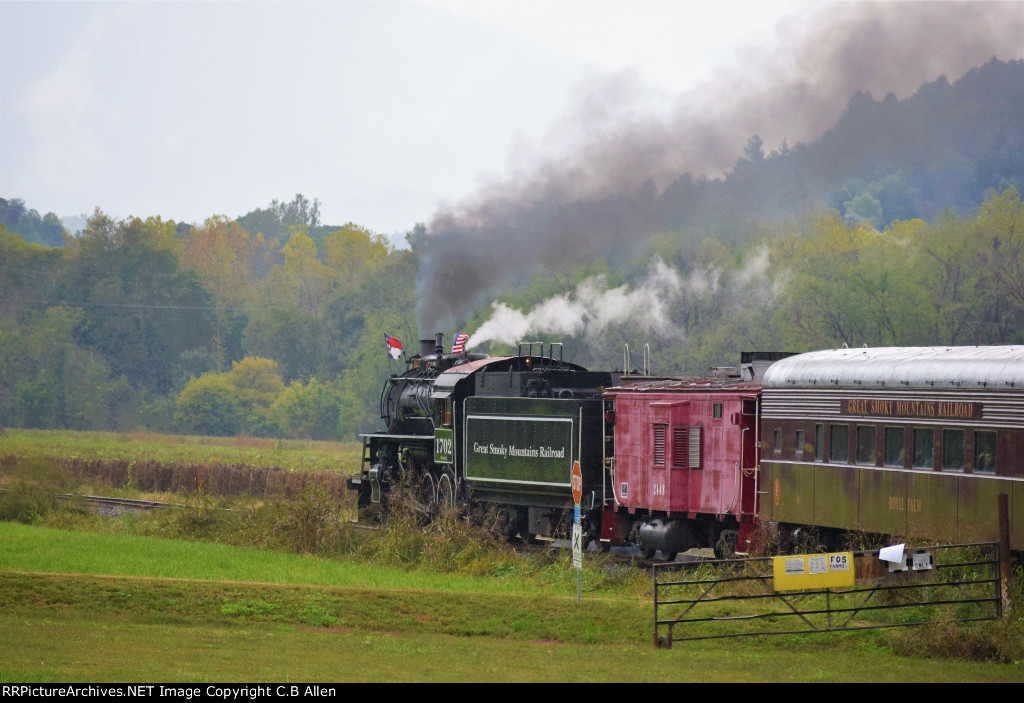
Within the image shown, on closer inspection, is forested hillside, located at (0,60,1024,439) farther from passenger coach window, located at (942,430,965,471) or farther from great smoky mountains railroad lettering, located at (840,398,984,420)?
passenger coach window, located at (942,430,965,471)

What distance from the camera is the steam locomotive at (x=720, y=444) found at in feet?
61.3

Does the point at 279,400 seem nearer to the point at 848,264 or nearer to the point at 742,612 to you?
the point at 848,264

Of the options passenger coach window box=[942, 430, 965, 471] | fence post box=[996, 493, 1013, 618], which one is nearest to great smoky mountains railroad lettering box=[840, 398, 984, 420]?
passenger coach window box=[942, 430, 965, 471]

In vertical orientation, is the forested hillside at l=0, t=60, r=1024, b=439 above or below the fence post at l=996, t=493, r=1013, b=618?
above

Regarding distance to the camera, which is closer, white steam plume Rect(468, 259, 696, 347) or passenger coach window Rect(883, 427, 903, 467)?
passenger coach window Rect(883, 427, 903, 467)

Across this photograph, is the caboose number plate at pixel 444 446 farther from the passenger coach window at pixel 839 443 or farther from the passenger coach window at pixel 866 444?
the passenger coach window at pixel 866 444

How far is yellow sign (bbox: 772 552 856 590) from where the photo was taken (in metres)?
16.3

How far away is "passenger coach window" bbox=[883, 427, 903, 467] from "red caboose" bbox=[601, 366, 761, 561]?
304 centimetres

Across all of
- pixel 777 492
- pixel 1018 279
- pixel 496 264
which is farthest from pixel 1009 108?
pixel 777 492

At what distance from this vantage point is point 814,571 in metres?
16.5

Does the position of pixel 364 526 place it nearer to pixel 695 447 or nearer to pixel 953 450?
pixel 695 447

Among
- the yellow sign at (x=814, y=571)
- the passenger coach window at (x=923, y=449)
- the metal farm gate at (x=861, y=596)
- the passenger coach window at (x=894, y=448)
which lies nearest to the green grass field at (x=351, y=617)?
the metal farm gate at (x=861, y=596)

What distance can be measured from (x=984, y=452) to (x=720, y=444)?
587 cm

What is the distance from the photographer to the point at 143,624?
18.8 metres
